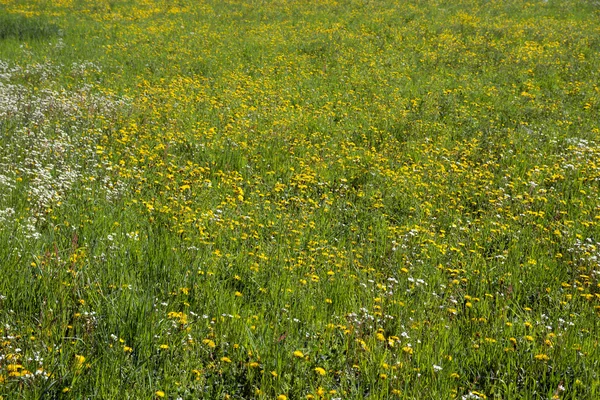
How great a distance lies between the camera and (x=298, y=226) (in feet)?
18.8

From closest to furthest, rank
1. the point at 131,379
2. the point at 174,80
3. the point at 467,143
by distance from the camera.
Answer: the point at 131,379, the point at 467,143, the point at 174,80

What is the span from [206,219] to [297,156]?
117 inches

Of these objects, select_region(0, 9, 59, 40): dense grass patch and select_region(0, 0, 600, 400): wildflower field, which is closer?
select_region(0, 0, 600, 400): wildflower field

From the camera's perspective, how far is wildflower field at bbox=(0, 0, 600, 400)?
330cm

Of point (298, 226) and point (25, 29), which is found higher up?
point (25, 29)

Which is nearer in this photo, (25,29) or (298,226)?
(298,226)

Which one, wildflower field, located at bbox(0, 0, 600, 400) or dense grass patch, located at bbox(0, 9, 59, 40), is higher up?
dense grass patch, located at bbox(0, 9, 59, 40)

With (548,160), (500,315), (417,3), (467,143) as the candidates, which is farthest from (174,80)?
(417,3)

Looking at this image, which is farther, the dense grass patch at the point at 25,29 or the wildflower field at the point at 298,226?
the dense grass patch at the point at 25,29

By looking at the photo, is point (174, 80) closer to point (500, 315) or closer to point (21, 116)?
point (21, 116)

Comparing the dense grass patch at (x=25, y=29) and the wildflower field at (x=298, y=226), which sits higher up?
the dense grass patch at (x=25, y=29)

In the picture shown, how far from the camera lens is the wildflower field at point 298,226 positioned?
330 cm

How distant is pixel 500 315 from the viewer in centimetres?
404

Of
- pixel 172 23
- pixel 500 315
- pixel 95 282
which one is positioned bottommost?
pixel 500 315
